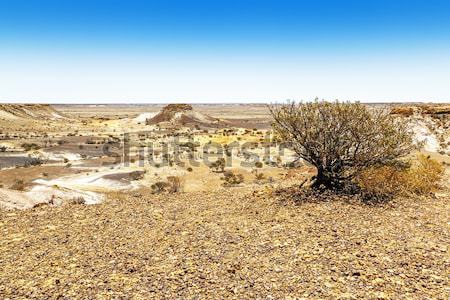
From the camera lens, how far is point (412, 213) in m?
11.3

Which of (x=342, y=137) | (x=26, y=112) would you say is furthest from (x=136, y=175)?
(x=26, y=112)

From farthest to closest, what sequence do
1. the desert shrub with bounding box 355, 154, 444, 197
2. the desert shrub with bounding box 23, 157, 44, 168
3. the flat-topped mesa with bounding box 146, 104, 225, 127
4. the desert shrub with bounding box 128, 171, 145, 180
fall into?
the flat-topped mesa with bounding box 146, 104, 225, 127 → the desert shrub with bounding box 23, 157, 44, 168 → the desert shrub with bounding box 128, 171, 145, 180 → the desert shrub with bounding box 355, 154, 444, 197

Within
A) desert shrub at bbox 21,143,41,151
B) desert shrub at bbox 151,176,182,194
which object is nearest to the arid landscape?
desert shrub at bbox 151,176,182,194

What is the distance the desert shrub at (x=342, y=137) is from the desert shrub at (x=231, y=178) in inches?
526

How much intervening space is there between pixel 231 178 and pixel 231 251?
21.2 metres

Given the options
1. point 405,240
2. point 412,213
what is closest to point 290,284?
point 405,240

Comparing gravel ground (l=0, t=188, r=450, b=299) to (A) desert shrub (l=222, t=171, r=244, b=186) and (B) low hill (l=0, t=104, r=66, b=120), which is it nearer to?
(A) desert shrub (l=222, t=171, r=244, b=186)

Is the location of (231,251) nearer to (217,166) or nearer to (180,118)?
(217,166)

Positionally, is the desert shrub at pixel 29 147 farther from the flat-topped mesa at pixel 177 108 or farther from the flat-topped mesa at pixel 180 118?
the flat-topped mesa at pixel 177 108

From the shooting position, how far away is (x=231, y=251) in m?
8.96

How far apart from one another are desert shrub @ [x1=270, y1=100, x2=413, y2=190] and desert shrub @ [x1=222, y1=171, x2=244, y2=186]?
13.4 m

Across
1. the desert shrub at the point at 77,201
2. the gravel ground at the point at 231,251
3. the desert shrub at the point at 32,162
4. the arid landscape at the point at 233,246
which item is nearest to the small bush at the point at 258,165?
the arid landscape at the point at 233,246

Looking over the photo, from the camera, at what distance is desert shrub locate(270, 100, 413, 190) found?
1345cm

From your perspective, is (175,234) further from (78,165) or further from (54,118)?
(54,118)
